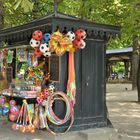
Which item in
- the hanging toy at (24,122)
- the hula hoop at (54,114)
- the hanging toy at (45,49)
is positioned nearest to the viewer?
the hula hoop at (54,114)

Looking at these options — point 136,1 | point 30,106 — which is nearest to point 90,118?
point 30,106

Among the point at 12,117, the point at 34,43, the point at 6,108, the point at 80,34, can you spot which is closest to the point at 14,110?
the point at 12,117

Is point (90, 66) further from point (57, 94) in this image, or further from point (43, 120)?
point (43, 120)

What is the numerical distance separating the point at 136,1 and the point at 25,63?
13.4ft

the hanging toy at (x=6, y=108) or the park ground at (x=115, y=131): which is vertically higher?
the hanging toy at (x=6, y=108)

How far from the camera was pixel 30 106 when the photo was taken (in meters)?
9.65

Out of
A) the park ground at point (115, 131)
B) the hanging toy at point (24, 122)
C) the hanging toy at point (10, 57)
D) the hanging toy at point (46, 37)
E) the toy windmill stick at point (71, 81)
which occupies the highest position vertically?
the hanging toy at point (46, 37)

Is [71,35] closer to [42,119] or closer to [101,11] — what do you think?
[42,119]

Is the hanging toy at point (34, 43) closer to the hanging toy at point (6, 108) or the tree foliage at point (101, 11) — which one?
the tree foliage at point (101, 11)

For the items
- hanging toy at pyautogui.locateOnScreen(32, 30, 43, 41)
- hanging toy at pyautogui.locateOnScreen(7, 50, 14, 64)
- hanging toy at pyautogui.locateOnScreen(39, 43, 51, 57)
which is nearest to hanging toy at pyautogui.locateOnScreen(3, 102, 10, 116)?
hanging toy at pyautogui.locateOnScreen(7, 50, 14, 64)

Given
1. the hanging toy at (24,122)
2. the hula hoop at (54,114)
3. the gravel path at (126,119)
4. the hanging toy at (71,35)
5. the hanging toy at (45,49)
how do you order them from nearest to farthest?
the hula hoop at (54,114) < the hanging toy at (71,35) < the hanging toy at (45,49) < the hanging toy at (24,122) < the gravel path at (126,119)

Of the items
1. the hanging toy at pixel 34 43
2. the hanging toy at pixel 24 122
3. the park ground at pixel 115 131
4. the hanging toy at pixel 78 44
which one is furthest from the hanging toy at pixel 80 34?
the park ground at pixel 115 131

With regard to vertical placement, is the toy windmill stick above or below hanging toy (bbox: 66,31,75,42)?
below

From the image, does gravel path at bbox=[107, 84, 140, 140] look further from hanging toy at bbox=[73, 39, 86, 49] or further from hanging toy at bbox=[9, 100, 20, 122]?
hanging toy at bbox=[9, 100, 20, 122]
